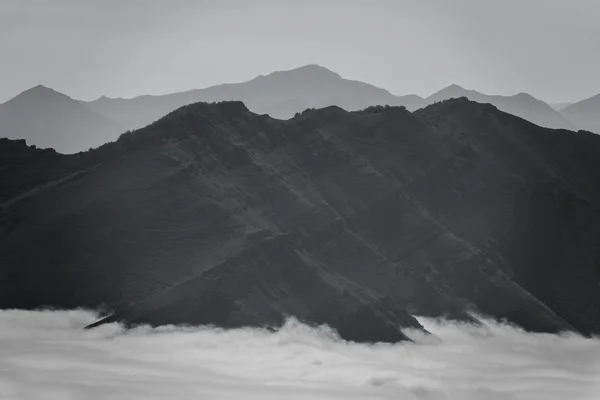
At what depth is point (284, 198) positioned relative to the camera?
393 feet

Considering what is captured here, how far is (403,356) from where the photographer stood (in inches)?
3787

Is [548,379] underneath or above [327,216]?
underneath

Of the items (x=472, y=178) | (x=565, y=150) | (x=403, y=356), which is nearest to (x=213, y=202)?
(x=403, y=356)

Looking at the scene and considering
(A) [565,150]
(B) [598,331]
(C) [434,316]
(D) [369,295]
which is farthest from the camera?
(A) [565,150]

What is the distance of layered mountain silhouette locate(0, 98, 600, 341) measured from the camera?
10106cm

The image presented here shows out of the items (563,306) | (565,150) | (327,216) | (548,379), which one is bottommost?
(548,379)

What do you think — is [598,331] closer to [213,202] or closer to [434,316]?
[434,316]

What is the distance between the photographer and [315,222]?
386 feet

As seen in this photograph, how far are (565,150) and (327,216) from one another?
63.0 metres

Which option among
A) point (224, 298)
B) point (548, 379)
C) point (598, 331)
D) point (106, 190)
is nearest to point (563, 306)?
point (598, 331)

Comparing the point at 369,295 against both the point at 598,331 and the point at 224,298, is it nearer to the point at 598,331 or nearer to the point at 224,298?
the point at 224,298

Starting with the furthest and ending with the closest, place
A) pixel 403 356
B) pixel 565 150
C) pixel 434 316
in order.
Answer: pixel 565 150, pixel 434 316, pixel 403 356

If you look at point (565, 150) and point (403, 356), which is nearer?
point (403, 356)

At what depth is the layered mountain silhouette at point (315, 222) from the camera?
101062 millimetres
